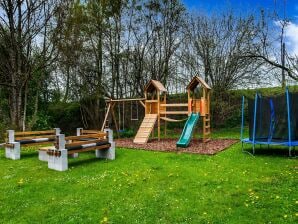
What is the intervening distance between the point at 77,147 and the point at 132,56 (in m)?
10.9

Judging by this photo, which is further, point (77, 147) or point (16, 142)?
point (16, 142)

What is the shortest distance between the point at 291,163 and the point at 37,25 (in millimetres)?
11891

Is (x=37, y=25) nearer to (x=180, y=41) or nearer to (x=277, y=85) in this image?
(x=180, y=41)

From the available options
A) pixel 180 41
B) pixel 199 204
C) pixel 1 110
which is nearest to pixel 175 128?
pixel 180 41

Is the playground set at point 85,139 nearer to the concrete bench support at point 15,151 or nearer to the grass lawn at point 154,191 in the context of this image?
the concrete bench support at point 15,151

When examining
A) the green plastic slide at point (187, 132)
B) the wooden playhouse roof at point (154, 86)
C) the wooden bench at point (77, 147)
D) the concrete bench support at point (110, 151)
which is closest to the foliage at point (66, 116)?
the wooden playhouse roof at point (154, 86)

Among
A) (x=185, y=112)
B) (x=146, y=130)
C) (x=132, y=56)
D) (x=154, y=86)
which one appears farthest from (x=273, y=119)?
(x=132, y=56)

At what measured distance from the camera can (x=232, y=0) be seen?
18375 millimetres

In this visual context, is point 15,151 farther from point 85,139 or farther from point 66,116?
point 66,116

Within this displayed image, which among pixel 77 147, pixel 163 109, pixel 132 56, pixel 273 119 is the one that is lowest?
pixel 77 147

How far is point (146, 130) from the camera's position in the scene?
13.5m

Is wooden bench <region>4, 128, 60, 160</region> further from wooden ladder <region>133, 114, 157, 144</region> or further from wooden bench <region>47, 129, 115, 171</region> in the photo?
wooden ladder <region>133, 114, 157, 144</region>

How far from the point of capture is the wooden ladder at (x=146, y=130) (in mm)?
13046

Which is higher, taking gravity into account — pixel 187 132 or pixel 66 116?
pixel 66 116
